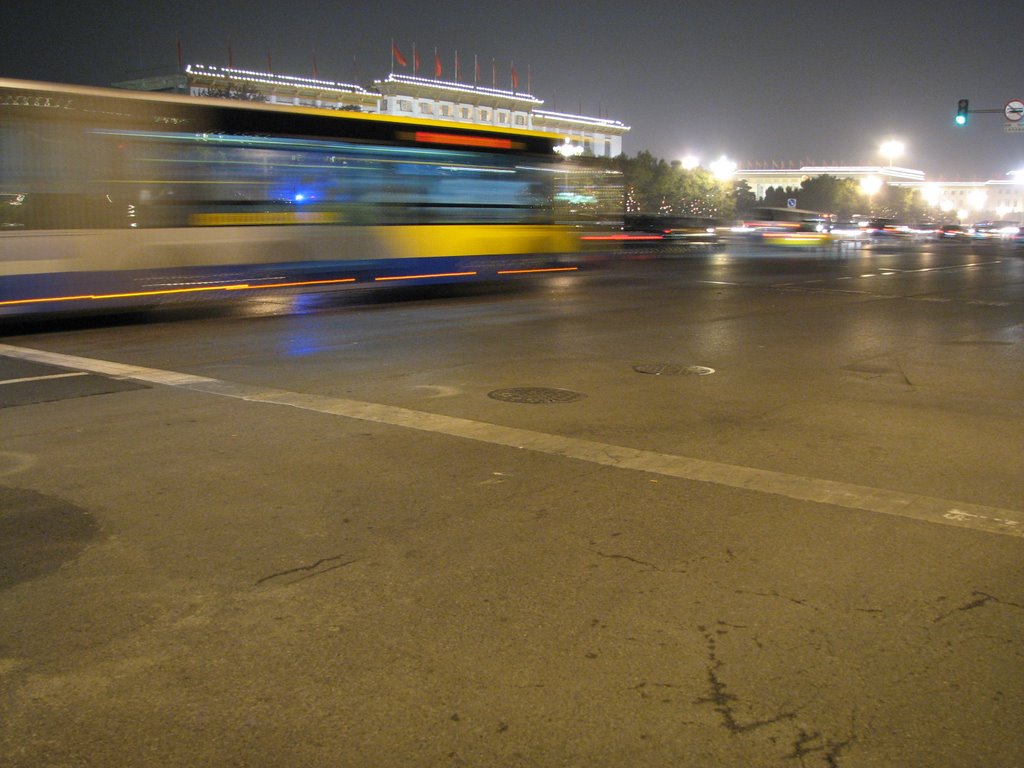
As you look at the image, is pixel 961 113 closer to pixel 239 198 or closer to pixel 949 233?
pixel 239 198

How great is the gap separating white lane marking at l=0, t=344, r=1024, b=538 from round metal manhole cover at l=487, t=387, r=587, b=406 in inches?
42.2

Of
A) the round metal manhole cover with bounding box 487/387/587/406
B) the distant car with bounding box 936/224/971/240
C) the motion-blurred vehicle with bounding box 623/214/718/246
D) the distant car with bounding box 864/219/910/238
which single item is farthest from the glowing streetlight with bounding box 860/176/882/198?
Result: the round metal manhole cover with bounding box 487/387/587/406

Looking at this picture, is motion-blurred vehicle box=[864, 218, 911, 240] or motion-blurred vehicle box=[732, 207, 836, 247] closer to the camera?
motion-blurred vehicle box=[732, 207, 836, 247]

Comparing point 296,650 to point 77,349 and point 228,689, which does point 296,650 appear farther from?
point 77,349

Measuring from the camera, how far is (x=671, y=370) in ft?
37.3

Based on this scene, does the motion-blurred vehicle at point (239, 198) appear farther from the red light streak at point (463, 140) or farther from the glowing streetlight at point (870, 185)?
the glowing streetlight at point (870, 185)

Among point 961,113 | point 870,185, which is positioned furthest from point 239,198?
point 870,185

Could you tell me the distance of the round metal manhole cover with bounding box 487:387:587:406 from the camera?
9.40 meters

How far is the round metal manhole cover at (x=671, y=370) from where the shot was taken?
1114 centimetres

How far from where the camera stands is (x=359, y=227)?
17672mm

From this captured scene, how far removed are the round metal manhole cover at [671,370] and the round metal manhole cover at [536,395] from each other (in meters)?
1.66

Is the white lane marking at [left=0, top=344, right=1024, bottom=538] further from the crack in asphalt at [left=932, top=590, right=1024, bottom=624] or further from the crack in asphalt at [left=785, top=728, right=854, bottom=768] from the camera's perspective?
the crack in asphalt at [left=785, top=728, right=854, bottom=768]

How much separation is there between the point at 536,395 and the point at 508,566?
4.76 m

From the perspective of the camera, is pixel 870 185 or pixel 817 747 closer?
pixel 817 747
